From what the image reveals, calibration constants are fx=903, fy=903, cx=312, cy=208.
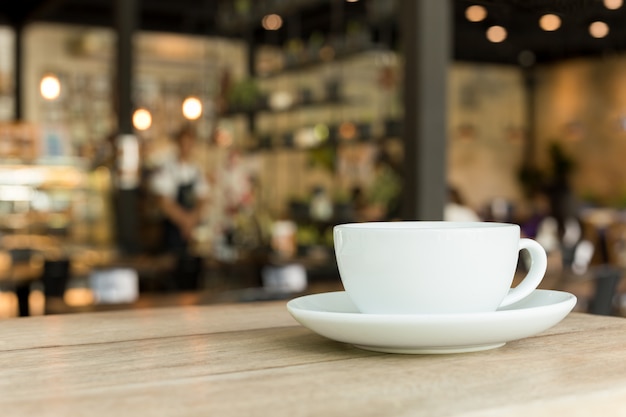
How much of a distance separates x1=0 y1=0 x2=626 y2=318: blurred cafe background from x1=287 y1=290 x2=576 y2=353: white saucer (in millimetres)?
2266

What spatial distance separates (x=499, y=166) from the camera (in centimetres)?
1830

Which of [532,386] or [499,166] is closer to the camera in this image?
[532,386]

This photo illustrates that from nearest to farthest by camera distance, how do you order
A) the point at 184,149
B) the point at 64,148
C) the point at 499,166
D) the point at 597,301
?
1. the point at 597,301
2. the point at 184,149
3. the point at 64,148
4. the point at 499,166

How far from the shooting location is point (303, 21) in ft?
42.0

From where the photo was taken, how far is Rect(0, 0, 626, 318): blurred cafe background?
4.84m

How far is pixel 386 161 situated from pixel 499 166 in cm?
1033

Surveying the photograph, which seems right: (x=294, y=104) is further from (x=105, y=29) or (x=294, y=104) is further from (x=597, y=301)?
(x=597, y=301)

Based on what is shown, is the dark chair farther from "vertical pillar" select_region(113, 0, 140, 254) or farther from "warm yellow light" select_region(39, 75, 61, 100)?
"warm yellow light" select_region(39, 75, 61, 100)

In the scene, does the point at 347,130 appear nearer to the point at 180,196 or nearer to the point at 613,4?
the point at 180,196

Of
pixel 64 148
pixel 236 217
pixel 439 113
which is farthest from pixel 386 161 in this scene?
pixel 64 148

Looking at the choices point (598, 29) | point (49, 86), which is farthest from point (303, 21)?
point (598, 29)

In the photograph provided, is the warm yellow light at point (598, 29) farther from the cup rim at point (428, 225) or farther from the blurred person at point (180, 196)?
the cup rim at point (428, 225)

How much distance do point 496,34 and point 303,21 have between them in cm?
379

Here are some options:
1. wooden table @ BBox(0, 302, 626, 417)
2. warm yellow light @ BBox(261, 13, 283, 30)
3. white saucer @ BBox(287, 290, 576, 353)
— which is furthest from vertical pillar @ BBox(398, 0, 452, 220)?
warm yellow light @ BBox(261, 13, 283, 30)
